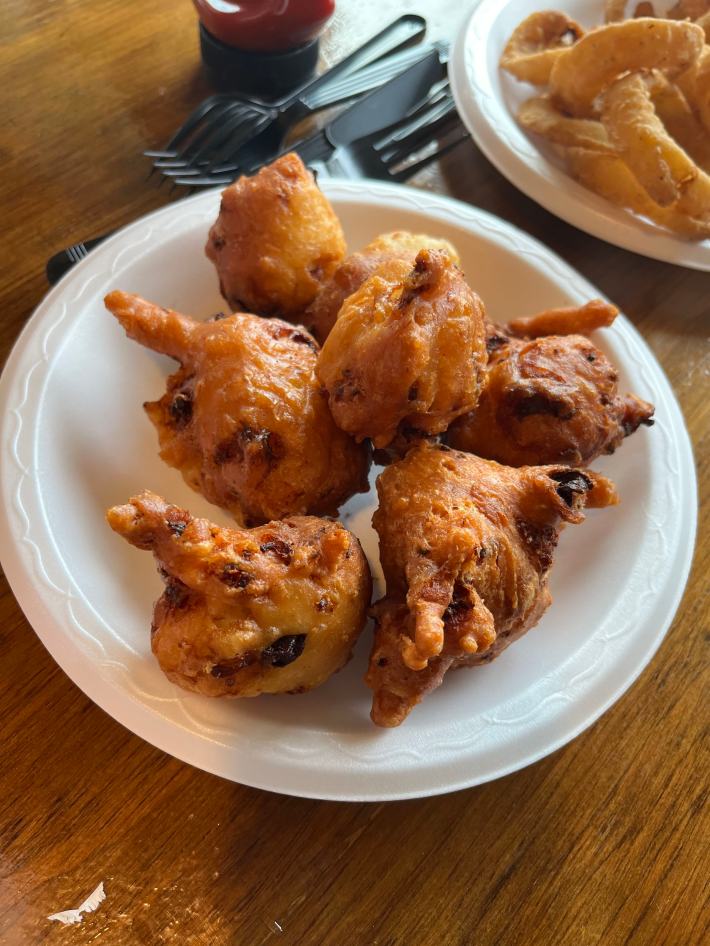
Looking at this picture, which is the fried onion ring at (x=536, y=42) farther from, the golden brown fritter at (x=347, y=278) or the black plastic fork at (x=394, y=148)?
the golden brown fritter at (x=347, y=278)

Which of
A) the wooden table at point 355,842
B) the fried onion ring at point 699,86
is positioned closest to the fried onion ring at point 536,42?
the fried onion ring at point 699,86

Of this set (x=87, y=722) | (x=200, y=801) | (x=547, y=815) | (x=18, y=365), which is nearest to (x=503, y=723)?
(x=547, y=815)

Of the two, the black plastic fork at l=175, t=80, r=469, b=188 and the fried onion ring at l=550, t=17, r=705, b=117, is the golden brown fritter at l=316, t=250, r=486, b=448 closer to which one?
the black plastic fork at l=175, t=80, r=469, b=188

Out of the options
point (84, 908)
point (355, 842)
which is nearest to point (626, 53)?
point (355, 842)

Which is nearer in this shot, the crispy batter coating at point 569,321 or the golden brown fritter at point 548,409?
the golden brown fritter at point 548,409

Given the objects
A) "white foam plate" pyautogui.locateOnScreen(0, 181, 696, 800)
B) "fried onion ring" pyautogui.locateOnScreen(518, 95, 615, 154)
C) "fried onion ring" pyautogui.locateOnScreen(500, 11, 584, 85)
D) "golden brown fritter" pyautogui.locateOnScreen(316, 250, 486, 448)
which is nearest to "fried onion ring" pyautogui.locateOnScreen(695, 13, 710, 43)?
"fried onion ring" pyautogui.locateOnScreen(500, 11, 584, 85)

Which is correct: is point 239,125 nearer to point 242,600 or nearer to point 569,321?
point 569,321
